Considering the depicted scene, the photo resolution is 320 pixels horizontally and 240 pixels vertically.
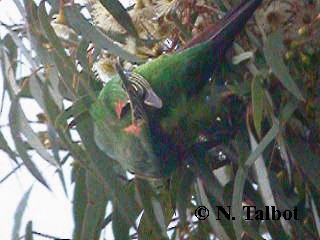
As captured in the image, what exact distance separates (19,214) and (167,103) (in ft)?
0.99

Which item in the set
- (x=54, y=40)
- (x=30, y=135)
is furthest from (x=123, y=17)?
(x=30, y=135)

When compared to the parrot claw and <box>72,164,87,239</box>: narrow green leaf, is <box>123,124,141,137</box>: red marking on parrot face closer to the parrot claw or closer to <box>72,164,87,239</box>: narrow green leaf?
the parrot claw

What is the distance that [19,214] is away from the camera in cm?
112

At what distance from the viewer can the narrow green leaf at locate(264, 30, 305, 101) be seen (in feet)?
2.96

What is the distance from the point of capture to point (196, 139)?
96cm

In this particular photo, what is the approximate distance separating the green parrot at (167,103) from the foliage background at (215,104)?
37 millimetres

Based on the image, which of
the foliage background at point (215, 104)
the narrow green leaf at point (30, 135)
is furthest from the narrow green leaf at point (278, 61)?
the narrow green leaf at point (30, 135)

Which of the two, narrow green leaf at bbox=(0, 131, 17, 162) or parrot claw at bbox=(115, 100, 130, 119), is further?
narrow green leaf at bbox=(0, 131, 17, 162)

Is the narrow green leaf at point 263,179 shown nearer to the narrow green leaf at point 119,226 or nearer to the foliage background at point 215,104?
the foliage background at point 215,104

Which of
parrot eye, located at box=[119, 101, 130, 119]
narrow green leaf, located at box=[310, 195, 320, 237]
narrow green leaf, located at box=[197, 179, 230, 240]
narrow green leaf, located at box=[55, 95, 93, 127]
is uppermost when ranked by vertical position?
narrow green leaf, located at box=[55, 95, 93, 127]

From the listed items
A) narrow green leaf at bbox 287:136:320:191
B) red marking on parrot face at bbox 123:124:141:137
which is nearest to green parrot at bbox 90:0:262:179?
red marking on parrot face at bbox 123:124:141:137

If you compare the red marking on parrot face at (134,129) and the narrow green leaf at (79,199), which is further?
the narrow green leaf at (79,199)

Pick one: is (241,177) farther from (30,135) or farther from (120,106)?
(30,135)

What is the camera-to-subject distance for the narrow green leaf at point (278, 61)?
35.5 inches
